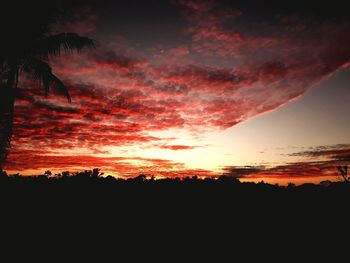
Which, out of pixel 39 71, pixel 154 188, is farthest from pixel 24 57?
pixel 154 188

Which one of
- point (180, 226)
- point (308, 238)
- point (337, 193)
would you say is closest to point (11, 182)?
point (180, 226)

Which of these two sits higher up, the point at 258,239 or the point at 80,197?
the point at 80,197

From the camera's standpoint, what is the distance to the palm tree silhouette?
1008 cm

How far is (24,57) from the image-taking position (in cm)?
1105

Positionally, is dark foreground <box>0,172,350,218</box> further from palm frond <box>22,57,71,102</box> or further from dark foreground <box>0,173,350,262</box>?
palm frond <box>22,57,71,102</box>

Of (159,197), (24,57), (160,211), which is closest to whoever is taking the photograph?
(160,211)

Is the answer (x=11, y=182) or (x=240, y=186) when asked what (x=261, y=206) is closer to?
(x=240, y=186)

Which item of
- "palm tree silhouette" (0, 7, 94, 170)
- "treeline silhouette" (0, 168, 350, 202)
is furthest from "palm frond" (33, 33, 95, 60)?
"treeline silhouette" (0, 168, 350, 202)

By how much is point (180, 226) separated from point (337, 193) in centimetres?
583

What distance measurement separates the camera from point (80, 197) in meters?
7.58

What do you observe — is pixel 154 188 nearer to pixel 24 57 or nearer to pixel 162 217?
pixel 162 217

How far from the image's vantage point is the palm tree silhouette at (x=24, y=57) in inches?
397

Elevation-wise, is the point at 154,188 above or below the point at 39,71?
below

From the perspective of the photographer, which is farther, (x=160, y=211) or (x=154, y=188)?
(x=154, y=188)
